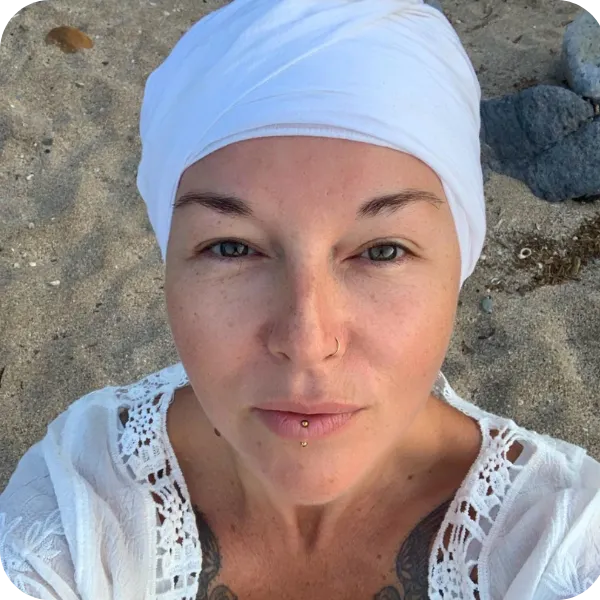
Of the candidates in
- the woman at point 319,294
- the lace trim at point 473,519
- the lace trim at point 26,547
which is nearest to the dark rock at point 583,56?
the woman at point 319,294

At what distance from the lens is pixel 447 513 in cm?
137

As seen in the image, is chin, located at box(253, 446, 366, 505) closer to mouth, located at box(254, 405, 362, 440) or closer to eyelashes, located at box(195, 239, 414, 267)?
mouth, located at box(254, 405, 362, 440)

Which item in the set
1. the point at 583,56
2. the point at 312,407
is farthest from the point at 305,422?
the point at 583,56

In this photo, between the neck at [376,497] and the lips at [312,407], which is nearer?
the lips at [312,407]

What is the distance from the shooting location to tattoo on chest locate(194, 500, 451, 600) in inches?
54.0

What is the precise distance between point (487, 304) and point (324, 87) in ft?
4.84

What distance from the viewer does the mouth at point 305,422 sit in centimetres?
103

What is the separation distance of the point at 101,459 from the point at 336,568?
0.54 metres

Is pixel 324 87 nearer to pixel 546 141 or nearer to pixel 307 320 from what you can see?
pixel 307 320

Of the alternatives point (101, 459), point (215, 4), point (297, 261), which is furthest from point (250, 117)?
point (215, 4)

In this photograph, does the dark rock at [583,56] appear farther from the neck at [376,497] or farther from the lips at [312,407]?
the lips at [312,407]

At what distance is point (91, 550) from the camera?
1.26m

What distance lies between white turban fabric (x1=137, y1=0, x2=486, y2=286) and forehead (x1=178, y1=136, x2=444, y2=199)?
0.05ft

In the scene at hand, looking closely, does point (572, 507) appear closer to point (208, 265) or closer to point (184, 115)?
point (208, 265)
